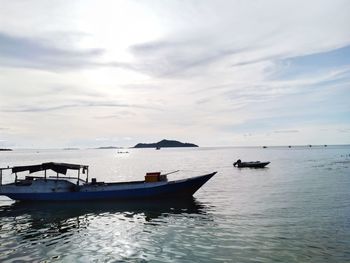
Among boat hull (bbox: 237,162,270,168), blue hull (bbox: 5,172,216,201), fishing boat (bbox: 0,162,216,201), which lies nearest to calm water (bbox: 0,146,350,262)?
blue hull (bbox: 5,172,216,201)

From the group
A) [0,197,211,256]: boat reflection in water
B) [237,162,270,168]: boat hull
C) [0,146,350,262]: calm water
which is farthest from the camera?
[237,162,270,168]: boat hull

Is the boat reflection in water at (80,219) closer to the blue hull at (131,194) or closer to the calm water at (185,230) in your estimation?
the calm water at (185,230)

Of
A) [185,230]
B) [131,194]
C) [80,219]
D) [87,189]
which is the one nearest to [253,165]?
[131,194]

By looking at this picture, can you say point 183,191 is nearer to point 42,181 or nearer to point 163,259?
point 42,181

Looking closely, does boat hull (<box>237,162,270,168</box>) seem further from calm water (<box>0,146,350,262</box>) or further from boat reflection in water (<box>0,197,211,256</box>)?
boat reflection in water (<box>0,197,211,256</box>)

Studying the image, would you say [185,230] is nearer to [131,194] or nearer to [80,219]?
[80,219]

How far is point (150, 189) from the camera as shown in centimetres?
3269

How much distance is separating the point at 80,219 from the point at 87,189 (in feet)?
22.1

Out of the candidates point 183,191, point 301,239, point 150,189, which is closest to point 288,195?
point 183,191

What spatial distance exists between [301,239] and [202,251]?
19.4ft

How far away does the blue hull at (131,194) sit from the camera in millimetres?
32719

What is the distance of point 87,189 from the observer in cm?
3338

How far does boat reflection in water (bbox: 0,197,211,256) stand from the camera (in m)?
21.3

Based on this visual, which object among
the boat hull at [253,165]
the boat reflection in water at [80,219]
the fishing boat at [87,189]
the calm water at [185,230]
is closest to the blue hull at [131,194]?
the fishing boat at [87,189]
